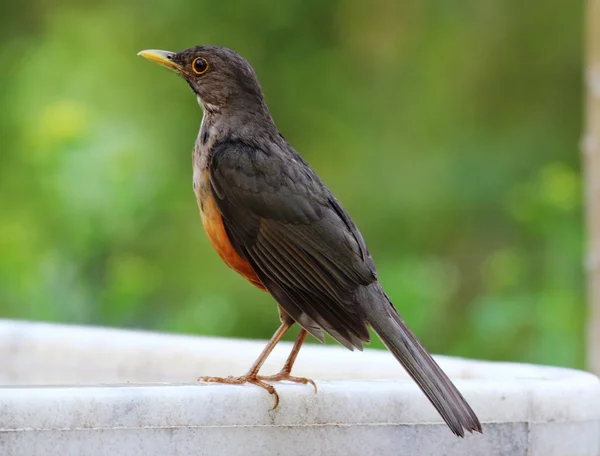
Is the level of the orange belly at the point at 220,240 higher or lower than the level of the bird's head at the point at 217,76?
lower

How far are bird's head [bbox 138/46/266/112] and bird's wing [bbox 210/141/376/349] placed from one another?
0.32 metres

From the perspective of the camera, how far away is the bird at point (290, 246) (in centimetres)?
316

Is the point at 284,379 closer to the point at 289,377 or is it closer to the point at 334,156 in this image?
the point at 289,377

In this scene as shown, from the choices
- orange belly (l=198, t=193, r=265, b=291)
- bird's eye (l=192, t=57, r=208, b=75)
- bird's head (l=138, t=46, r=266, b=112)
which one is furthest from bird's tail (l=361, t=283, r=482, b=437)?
bird's eye (l=192, t=57, r=208, b=75)

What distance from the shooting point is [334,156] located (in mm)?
8125

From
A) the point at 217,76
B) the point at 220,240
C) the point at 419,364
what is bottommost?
the point at 419,364

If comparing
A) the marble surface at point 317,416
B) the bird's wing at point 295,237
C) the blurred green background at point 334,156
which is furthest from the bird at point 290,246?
the blurred green background at point 334,156

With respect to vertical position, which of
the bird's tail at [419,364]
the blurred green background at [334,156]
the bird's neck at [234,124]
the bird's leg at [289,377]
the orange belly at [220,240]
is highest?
the bird's neck at [234,124]

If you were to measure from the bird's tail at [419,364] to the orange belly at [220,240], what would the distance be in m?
0.36

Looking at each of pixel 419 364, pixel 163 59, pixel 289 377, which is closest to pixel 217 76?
pixel 163 59

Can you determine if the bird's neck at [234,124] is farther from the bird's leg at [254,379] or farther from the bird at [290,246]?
the bird's leg at [254,379]

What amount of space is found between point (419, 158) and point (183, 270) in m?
1.88

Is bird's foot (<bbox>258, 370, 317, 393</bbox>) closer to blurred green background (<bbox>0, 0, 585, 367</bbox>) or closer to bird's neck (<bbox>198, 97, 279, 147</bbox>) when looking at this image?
bird's neck (<bbox>198, 97, 279, 147</bbox>)

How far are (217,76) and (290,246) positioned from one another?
2.82 ft
